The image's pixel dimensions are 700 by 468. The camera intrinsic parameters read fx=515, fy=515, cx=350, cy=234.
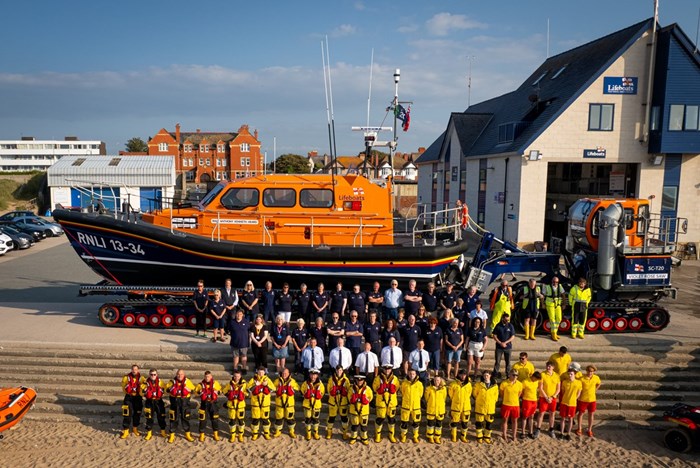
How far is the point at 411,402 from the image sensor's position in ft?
26.1

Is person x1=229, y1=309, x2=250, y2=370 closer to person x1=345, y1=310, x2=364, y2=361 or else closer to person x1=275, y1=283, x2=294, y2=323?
person x1=275, y1=283, x2=294, y2=323

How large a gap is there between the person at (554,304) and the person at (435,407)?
11.1 ft

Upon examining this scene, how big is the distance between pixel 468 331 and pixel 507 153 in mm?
15555

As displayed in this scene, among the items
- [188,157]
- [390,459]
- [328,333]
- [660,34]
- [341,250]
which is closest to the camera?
[390,459]

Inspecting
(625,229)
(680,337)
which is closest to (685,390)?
(680,337)

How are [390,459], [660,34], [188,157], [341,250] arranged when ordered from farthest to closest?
1. [188,157]
2. [660,34]
3. [341,250]
4. [390,459]

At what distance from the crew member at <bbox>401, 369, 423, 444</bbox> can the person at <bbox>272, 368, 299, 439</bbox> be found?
171 cm

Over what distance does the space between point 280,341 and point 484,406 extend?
3484mm

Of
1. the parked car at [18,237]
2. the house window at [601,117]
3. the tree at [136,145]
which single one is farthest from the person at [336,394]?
the tree at [136,145]

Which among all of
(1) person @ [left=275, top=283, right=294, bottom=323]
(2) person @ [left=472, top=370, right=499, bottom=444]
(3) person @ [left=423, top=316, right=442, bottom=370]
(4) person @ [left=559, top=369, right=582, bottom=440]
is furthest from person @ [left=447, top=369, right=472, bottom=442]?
(1) person @ [left=275, top=283, right=294, bottom=323]

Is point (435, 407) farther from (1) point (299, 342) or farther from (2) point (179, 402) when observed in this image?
Result: (2) point (179, 402)

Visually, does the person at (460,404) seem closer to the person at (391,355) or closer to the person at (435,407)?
the person at (435,407)

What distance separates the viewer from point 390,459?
7.56m

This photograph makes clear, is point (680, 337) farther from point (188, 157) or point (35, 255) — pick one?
point (188, 157)
